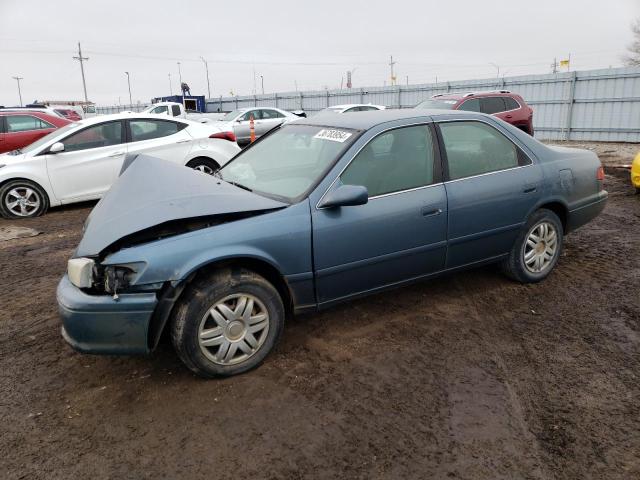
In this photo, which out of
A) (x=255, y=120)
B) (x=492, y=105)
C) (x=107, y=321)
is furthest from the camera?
(x=255, y=120)

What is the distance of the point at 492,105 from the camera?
13.3 metres

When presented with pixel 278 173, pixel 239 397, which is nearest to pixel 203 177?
pixel 278 173

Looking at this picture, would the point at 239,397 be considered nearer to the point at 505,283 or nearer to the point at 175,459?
the point at 175,459

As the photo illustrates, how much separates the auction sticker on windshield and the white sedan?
16.1 ft

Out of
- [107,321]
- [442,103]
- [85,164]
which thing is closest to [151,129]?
[85,164]

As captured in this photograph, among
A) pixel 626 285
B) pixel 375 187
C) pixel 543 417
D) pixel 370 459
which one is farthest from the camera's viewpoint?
pixel 626 285

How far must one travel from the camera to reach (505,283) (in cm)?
455

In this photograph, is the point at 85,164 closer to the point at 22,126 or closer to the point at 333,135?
the point at 22,126

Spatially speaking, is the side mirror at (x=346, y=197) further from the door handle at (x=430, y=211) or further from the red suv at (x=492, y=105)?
the red suv at (x=492, y=105)

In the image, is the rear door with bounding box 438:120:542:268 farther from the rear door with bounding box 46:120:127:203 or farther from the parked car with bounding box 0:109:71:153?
the parked car with bounding box 0:109:71:153

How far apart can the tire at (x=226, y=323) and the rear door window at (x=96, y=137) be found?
5.90 metres

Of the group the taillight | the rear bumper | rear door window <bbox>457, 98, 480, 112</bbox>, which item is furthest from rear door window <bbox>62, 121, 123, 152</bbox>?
rear door window <bbox>457, 98, 480, 112</bbox>

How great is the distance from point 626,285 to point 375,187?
2635mm

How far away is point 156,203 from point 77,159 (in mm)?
5440
